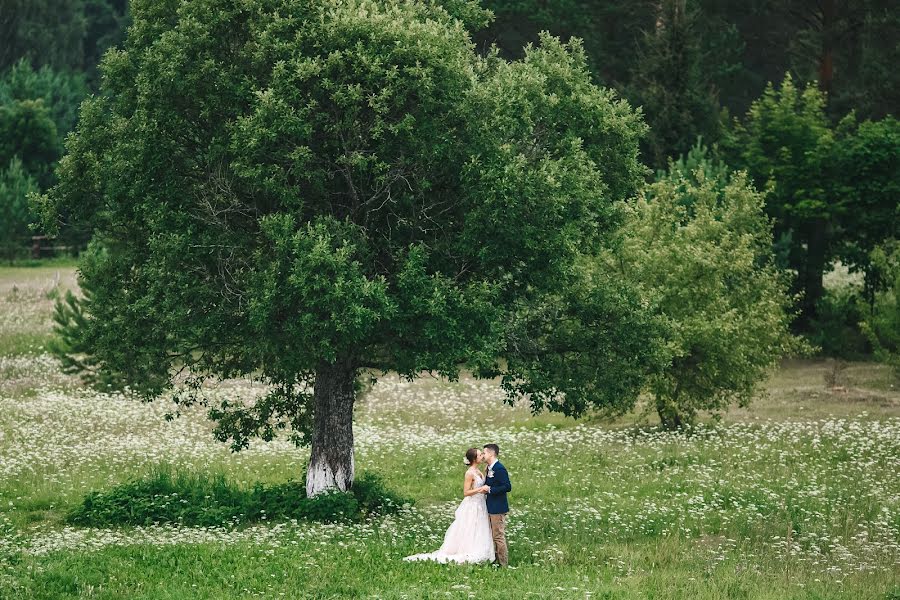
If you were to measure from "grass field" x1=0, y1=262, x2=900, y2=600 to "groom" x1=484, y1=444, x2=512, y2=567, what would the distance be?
472 millimetres

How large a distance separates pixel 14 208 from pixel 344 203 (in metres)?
47.3

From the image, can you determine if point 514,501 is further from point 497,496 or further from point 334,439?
point 497,496

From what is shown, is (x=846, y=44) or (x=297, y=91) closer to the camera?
A: (x=297, y=91)

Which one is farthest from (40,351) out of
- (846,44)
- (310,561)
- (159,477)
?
(846,44)

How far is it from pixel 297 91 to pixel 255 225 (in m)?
3.54

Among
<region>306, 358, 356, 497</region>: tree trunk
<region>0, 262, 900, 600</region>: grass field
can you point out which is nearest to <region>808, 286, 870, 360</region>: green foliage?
<region>0, 262, 900, 600</region>: grass field

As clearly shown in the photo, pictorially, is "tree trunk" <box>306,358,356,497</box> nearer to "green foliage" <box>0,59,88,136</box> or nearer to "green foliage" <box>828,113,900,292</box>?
"green foliage" <box>828,113,900,292</box>

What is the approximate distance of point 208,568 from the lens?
17906 mm

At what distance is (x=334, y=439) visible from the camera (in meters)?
23.4

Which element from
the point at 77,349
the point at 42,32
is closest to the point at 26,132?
the point at 42,32

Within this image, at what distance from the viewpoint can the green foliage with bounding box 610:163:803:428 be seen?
32688mm

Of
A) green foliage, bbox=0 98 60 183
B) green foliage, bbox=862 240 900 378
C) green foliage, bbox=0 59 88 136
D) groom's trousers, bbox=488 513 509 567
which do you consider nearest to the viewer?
groom's trousers, bbox=488 513 509 567

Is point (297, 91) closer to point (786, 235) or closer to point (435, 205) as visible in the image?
point (435, 205)

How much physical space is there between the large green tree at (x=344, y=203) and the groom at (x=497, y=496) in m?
2.42
